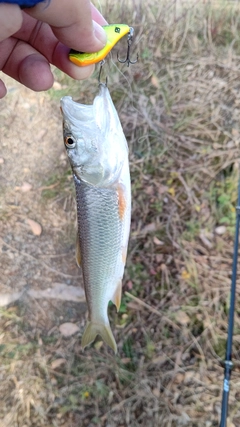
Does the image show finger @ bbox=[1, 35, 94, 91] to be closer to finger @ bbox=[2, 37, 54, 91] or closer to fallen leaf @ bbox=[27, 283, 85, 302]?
finger @ bbox=[2, 37, 54, 91]

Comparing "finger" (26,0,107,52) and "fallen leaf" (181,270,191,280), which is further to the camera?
"fallen leaf" (181,270,191,280)

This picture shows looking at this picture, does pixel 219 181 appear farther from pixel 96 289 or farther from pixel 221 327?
pixel 96 289

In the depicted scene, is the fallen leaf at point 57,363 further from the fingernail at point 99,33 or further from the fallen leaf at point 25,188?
the fingernail at point 99,33

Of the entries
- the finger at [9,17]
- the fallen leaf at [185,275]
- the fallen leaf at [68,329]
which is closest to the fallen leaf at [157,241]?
the fallen leaf at [185,275]

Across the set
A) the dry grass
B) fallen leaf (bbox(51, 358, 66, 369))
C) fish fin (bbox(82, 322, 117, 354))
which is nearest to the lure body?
fish fin (bbox(82, 322, 117, 354))

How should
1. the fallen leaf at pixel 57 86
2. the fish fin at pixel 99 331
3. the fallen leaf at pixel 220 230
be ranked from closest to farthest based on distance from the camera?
the fish fin at pixel 99 331, the fallen leaf at pixel 220 230, the fallen leaf at pixel 57 86

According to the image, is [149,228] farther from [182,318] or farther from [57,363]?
[57,363]

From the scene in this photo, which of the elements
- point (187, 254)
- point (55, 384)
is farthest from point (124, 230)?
point (55, 384)
